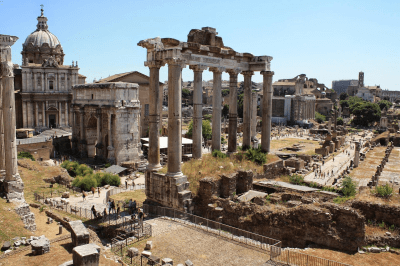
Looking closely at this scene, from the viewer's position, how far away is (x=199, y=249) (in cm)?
1217

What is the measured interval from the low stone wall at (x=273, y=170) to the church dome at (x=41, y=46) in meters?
45.6

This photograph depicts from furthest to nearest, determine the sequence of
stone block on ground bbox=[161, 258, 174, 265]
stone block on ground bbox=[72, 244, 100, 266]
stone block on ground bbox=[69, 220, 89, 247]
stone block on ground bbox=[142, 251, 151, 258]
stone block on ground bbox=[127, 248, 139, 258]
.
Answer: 1. stone block on ground bbox=[69, 220, 89, 247]
2. stone block on ground bbox=[127, 248, 139, 258]
3. stone block on ground bbox=[142, 251, 151, 258]
4. stone block on ground bbox=[161, 258, 174, 265]
5. stone block on ground bbox=[72, 244, 100, 266]

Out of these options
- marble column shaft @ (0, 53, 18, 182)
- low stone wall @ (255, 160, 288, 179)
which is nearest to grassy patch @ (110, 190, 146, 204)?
marble column shaft @ (0, 53, 18, 182)

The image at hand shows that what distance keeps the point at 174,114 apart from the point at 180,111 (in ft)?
1.12

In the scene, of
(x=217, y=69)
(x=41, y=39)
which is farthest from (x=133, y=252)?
(x=41, y=39)

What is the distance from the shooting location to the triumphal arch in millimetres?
15664

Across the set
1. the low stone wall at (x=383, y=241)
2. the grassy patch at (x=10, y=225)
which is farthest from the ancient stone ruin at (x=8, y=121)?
the low stone wall at (x=383, y=241)

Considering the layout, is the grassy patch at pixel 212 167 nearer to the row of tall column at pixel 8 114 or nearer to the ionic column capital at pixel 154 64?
the ionic column capital at pixel 154 64

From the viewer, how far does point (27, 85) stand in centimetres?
5062

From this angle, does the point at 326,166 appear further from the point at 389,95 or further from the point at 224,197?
the point at 389,95

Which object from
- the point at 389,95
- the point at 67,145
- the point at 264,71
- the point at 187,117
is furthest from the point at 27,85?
the point at 389,95

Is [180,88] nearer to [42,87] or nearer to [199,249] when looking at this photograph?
[199,249]

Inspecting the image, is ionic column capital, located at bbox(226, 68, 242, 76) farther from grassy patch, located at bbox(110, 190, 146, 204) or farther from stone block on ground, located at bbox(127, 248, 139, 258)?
stone block on ground, located at bbox(127, 248, 139, 258)

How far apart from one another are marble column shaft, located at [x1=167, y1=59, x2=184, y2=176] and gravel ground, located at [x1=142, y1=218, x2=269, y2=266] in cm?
294
